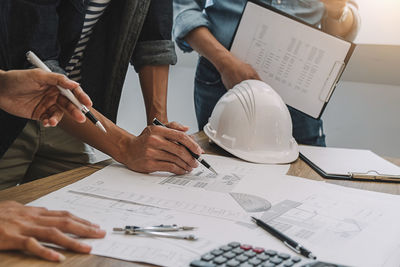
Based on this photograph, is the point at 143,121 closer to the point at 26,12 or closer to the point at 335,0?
the point at 335,0

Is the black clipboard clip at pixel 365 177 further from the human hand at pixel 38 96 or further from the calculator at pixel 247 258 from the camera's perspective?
the human hand at pixel 38 96

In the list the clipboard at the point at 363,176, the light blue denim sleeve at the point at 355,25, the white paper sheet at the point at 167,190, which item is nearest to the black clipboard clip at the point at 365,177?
the clipboard at the point at 363,176

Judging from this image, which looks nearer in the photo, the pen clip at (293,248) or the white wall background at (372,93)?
the pen clip at (293,248)

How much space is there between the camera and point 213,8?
1.77m

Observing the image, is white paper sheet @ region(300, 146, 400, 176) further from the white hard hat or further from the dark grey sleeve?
the dark grey sleeve

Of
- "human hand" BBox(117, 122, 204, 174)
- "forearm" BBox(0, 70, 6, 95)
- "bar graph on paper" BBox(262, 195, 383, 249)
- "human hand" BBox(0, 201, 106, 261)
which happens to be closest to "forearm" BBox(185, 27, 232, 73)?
"human hand" BBox(117, 122, 204, 174)

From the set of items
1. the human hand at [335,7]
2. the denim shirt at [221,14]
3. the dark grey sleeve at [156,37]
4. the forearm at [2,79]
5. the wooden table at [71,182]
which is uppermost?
the human hand at [335,7]

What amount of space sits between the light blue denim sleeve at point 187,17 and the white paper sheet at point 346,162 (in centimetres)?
61

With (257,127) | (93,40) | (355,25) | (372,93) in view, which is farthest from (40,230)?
(372,93)

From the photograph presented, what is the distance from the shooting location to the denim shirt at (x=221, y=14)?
1.69 meters

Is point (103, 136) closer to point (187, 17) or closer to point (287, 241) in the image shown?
point (287, 241)

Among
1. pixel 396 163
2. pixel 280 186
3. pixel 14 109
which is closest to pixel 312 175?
pixel 280 186

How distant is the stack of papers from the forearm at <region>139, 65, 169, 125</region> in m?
0.43

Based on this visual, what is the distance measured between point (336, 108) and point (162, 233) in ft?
6.27
